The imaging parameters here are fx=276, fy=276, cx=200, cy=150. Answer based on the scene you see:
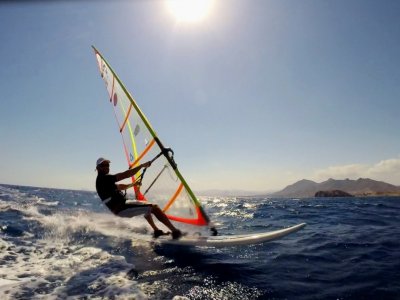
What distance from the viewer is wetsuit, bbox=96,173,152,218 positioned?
7.52 meters

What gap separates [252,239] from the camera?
6.86m

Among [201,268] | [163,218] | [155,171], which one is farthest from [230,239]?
[155,171]

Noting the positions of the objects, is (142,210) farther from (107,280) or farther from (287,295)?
(287,295)

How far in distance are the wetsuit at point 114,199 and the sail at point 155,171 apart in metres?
0.89

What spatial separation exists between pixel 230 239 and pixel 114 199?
3337 mm

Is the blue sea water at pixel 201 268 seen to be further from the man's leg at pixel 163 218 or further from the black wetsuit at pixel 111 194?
the black wetsuit at pixel 111 194

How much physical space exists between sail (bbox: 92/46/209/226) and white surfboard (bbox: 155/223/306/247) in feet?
1.65

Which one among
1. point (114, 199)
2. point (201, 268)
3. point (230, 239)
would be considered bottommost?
point (201, 268)

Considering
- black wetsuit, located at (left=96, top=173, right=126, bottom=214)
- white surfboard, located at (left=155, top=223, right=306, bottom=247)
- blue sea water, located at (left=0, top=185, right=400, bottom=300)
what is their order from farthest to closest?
black wetsuit, located at (left=96, top=173, right=126, bottom=214), white surfboard, located at (left=155, top=223, right=306, bottom=247), blue sea water, located at (left=0, top=185, right=400, bottom=300)

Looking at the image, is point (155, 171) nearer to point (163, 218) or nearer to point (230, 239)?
point (163, 218)

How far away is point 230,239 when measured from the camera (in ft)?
23.2

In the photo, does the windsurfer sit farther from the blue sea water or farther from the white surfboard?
the blue sea water

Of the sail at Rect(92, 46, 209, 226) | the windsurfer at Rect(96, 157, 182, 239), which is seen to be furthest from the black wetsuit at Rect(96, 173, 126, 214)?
the sail at Rect(92, 46, 209, 226)

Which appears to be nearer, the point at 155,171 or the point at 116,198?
the point at 116,198
